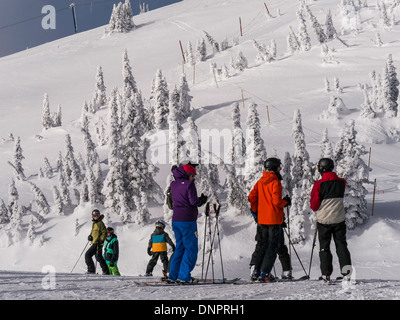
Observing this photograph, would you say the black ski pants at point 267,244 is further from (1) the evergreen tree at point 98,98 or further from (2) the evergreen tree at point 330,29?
(2) the evergreen tree at point 330,29

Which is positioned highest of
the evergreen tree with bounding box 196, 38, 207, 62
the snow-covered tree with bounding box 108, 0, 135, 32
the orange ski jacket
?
the snow-covered tree with bounding box 108, 0, 135, 32

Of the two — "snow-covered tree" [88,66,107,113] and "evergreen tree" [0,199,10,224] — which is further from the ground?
"snow-covered tree" [88,66,107,113]

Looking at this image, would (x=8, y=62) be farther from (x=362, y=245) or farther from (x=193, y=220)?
(x=193, y=220)

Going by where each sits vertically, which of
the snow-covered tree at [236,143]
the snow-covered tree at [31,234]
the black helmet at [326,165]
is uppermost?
the snow-covered tree at [236,143]

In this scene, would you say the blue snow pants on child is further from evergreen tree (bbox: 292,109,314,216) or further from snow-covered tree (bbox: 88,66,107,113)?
snow-covered tree (bbox: 88,66,107,113)

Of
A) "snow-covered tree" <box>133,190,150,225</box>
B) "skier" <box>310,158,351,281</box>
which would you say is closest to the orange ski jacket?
"skier" <box>310,158,351,281</box>

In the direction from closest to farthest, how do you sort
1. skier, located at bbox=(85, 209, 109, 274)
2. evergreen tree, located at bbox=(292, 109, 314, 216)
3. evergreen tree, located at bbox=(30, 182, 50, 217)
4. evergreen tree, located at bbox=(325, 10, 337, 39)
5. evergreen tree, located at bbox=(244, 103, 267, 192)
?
skier, located at bbox=(85, 209, 109, 274)
evergreen tree, located at bbox=(244, 103, 267, 192)
evergreen tree, located at bbox=(292, 109, 314, 216)
evergreen tree, located at bbox=(30, 182, 50, 217)
evergreen tree, located at bbox=(325, 10, 337, 39)

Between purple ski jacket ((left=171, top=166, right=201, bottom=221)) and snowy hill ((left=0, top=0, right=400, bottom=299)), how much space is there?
143 centimetres

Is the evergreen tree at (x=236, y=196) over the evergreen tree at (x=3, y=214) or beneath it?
over

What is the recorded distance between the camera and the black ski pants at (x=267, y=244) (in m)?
8.33

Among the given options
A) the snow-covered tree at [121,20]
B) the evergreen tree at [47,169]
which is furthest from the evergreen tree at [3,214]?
the snow-covered tree at [121,20]

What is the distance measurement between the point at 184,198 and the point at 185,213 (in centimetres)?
27

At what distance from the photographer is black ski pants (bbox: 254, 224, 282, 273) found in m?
8.33
